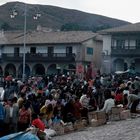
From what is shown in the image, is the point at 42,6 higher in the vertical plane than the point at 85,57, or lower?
higher

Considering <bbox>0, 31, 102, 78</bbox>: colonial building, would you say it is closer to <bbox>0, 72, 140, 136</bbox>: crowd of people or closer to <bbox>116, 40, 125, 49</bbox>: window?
<bbox>116, 40, 125, 49</bbox>: window

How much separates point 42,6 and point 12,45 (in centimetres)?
11207

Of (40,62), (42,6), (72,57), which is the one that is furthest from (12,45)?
(42,6)

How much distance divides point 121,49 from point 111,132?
38.9 metres

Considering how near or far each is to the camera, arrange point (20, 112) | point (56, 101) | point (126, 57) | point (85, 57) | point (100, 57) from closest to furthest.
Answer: point (20, 112)
point (56, 101)
point (126, 57)
point (85, 57)
point (100, 57)

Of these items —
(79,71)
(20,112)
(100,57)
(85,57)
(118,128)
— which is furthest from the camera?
(100,57)

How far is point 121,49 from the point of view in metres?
56.6

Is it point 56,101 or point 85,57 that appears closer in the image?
point 56,101

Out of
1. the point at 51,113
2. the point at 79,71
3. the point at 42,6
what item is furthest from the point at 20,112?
the point at 42,6

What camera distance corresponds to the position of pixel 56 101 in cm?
2052

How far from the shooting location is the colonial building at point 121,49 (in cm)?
5559

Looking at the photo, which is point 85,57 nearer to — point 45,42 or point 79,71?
point 45,42

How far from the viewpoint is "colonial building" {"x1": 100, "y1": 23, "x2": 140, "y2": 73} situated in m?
55.6

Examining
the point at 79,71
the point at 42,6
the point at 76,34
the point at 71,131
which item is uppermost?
the point at 42,6
